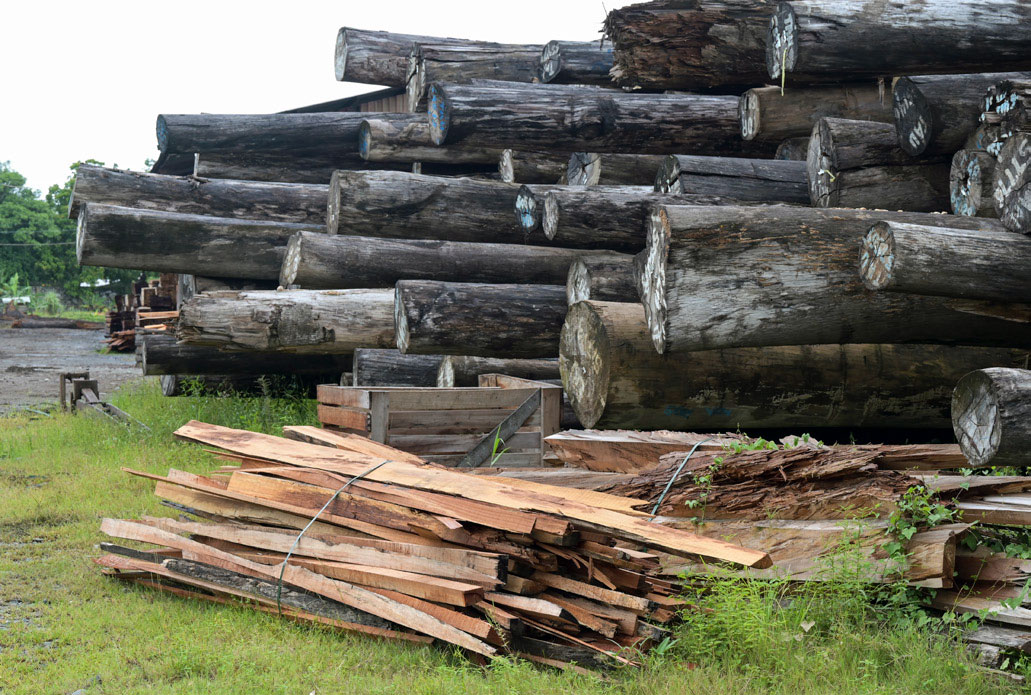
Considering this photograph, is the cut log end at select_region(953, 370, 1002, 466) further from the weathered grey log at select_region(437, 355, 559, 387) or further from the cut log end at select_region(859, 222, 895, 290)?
the weathered grey log at select_region(437, 355, 559, 387)

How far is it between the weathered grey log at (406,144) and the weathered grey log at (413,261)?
230 centimetres

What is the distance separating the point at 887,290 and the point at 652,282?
1.33 m

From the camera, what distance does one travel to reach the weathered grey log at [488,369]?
8906 mm

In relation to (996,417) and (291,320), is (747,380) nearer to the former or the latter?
(996,417)

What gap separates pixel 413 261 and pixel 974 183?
5.45 m

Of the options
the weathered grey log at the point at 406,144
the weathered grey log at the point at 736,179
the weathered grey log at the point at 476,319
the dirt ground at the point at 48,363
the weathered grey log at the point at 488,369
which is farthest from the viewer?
the dirt ground at the point at 48,363

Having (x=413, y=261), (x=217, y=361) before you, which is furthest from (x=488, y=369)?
(x=217, y=361)

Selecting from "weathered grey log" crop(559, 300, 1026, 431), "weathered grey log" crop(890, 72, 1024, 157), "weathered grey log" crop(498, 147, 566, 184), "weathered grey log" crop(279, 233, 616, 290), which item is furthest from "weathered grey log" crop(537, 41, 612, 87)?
"weathered grey log" crop(559, 300, 1026, 431)

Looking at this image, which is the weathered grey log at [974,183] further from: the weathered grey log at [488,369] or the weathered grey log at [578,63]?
the weathered grey log at [578,63]

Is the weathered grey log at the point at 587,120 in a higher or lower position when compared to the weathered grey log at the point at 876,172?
higher

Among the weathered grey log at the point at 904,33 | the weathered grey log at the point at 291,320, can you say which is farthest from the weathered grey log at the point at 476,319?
the weathered grey log at the point at 904,33

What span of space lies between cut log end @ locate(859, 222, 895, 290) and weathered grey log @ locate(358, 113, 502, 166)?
7.09 m

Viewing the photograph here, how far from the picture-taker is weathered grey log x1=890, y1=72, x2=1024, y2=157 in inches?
264

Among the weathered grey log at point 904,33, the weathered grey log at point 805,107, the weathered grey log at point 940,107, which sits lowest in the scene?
the weathered grey log at point 940,107
